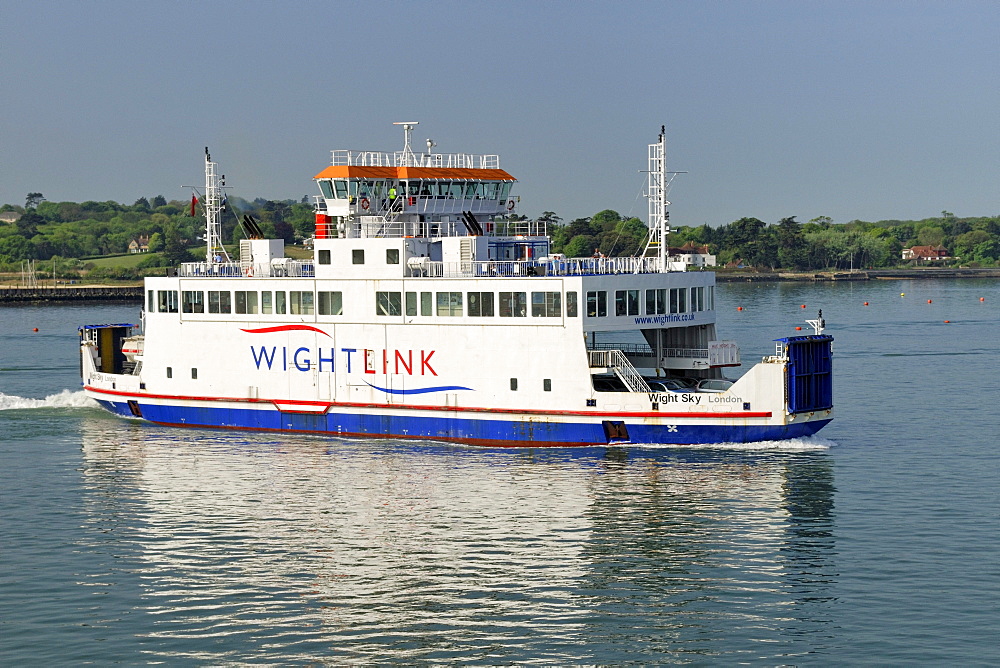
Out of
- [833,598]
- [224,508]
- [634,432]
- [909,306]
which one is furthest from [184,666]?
[909,306]

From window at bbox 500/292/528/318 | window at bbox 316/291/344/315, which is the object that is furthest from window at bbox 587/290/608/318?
window at bbox 316/291/344/315

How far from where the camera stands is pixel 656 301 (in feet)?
142

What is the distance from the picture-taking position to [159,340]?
163ft

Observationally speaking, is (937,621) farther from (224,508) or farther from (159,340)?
(159,340)

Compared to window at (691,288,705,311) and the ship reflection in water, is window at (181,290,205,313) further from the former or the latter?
window at (691,288,705,311)

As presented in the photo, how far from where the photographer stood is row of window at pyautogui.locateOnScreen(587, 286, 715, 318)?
41.6 m

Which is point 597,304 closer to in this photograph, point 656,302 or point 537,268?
point 656,302

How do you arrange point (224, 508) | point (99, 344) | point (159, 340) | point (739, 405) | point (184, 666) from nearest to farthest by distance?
point (184, 666) < point (224, 508) < point (739, 405) < point (159, 340) < point (99, 344)

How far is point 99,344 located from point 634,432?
25071 mm

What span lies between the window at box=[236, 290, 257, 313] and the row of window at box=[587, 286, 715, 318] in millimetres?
13541

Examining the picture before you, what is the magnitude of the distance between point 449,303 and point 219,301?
10168mm

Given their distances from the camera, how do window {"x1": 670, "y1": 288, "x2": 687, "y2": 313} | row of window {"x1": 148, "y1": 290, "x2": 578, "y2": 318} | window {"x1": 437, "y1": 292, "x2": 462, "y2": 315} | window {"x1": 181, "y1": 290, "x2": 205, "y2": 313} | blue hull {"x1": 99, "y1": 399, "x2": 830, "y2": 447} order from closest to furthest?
1. blue hull {"x1": 99, "y1": 399, "x2": 830, "y2": 447}
2. row of window {"x1": 148, "y1": 290, "x2": 578, "y2": 318}
3. window {"x1": 437, "y1": 292, "x2": 462, "y2": 315}
4. window {"x1": 670, "y1": 288, "x2": 687, "y2": 313}
5. window {"x1": 181, "y1": 290, "x2": 205, "y2": 313}

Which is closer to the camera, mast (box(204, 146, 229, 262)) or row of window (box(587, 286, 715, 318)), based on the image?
row of window (box(587, 286, 715, 318))

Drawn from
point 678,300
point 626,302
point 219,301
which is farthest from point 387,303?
point 678,300
